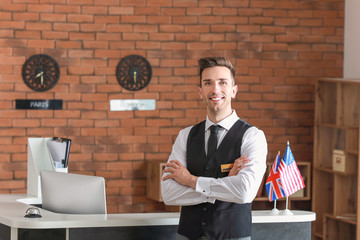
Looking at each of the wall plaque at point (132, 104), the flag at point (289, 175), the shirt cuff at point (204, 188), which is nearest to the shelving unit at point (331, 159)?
the wall plaque at point (132, 104)

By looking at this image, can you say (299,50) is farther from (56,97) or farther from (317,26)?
(56,97)

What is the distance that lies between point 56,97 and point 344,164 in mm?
2867

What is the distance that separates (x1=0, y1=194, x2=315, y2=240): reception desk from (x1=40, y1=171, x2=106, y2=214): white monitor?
3.2 inches

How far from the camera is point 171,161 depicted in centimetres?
324

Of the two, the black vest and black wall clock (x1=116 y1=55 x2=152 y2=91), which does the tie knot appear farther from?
black wall clock (x1=116 y1=55 x2=152 y2=91)

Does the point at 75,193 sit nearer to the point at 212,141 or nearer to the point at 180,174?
the point at 180,174

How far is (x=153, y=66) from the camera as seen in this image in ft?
21.0

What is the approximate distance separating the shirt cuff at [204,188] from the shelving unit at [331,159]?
3018mm

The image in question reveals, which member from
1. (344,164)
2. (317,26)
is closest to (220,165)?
(344,164)

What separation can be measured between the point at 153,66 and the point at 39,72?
1.14m

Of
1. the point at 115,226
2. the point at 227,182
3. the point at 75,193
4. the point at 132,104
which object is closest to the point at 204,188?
the point at 227,182

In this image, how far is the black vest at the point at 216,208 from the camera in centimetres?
300

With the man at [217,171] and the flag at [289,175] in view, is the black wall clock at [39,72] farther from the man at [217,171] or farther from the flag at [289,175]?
the man at [217,171]

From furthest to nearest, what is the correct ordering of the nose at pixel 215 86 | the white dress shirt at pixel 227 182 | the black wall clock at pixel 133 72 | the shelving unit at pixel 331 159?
1. the black wall clock at pixel 133 72
2. the shelving unit at pixel 331 159
3. the nose at pixel 215 86
4. the white dress shirt at pixel 227 182
